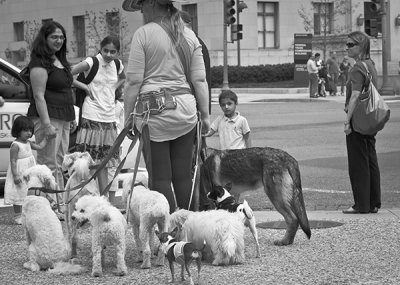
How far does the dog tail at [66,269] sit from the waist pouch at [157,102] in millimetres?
1204

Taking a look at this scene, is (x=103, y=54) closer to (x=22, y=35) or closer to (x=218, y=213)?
(x=218, y=213)

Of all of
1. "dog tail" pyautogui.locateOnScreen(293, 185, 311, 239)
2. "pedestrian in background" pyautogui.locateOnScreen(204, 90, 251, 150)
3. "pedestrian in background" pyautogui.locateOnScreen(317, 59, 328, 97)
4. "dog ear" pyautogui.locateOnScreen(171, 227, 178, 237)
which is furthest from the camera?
"pedestrian in background" pyautogui.locateOnScreen(317, 59, 328, 97)

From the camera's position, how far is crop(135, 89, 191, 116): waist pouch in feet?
22.5

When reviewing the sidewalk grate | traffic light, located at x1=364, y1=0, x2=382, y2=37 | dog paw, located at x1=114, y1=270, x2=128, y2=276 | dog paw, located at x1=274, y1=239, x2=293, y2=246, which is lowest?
the sidewalk grate

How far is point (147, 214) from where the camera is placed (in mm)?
6625

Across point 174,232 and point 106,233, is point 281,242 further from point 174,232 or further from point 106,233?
point 106,233

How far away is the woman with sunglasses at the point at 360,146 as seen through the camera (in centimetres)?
925

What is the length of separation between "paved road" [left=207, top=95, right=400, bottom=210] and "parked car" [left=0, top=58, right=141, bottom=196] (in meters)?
2.91

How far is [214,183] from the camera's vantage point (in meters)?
7.95

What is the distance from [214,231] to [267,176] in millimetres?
1137

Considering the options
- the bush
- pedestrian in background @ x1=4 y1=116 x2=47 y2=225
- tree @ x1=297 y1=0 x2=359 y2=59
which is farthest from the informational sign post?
pedestrian in background @ x1=4 y1=116 x2=47 y2=225

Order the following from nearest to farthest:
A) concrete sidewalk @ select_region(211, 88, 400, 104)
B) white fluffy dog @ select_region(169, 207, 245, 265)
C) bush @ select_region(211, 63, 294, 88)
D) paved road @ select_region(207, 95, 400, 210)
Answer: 1. white fluffy dog @ select_region(169, 207, 245, 265)
2. paved road @ select_region(207, 95, 400, 210)
3. concrete sidewalk @ select_region(211, 88, 400, 104)
4. bush @ select_region(211, 63, 294, 88)

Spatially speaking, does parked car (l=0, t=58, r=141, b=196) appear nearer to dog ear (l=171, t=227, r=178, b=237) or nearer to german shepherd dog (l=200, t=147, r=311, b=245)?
german shepherd dog (l=200, t=147, r=311, b=245)

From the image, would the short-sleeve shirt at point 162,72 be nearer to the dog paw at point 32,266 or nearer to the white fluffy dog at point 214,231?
the white fluffy dog at point 214,231
